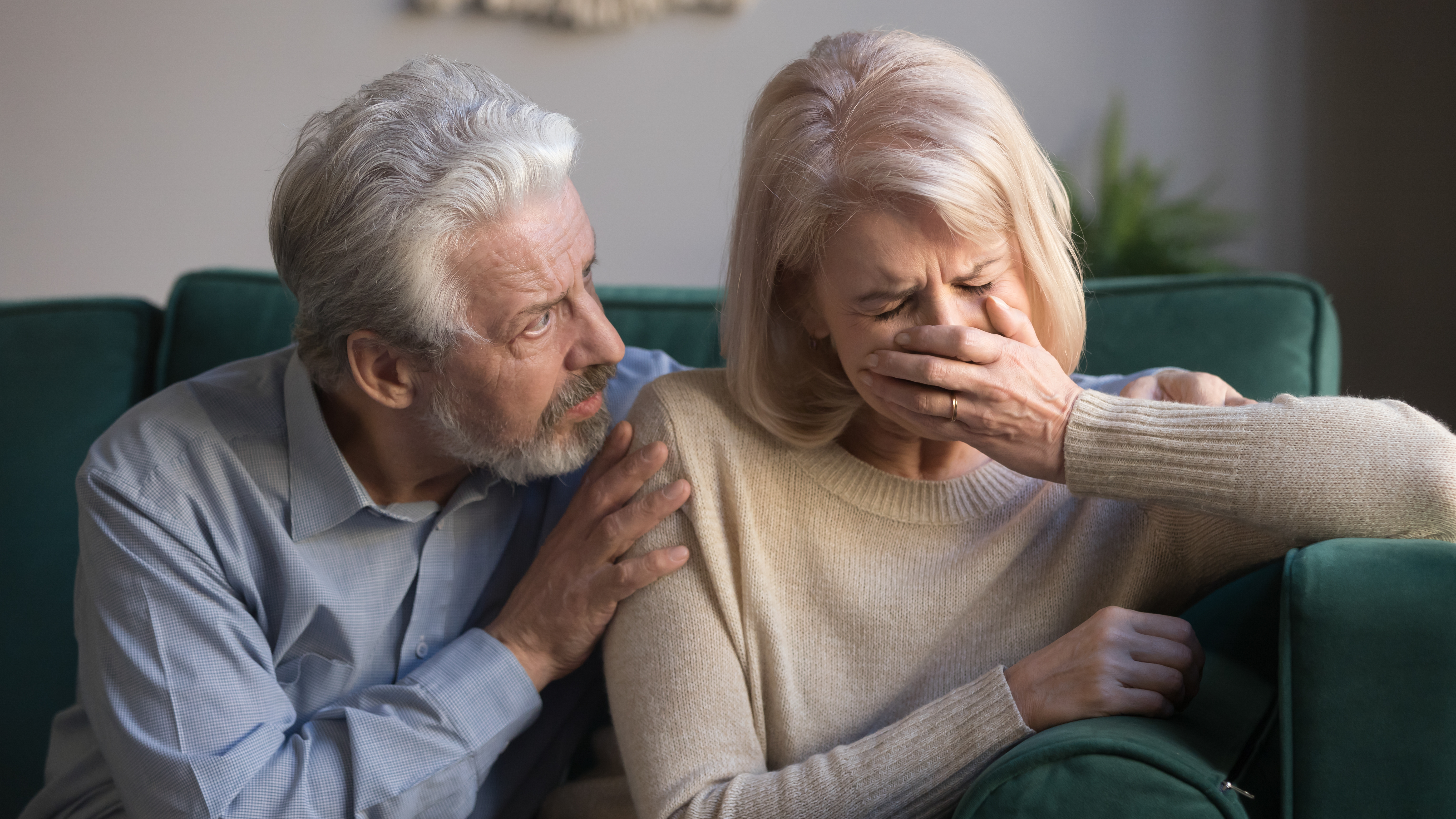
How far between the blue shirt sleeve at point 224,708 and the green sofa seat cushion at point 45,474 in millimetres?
435

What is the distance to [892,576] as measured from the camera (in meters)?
1.25

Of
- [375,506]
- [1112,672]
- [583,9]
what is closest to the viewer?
[1112,672]

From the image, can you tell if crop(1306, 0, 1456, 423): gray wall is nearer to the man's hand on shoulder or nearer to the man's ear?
the man's hand on shoulder

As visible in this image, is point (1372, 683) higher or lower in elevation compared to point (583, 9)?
lower

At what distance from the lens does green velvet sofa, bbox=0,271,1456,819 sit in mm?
834

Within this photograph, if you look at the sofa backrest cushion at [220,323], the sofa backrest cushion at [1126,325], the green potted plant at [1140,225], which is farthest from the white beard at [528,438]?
the green potted plant at [1140,225]

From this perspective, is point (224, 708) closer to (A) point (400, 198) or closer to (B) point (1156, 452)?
(A) point (400, 198)

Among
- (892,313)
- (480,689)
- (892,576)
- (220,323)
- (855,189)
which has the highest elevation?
(855,189)

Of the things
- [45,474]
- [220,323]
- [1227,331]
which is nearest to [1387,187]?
[1227,331]

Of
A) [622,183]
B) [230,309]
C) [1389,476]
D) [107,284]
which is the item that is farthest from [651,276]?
[1389,476]

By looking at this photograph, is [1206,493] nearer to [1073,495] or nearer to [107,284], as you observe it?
[1073,495]

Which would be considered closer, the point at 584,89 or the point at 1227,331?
the point at 1227,331

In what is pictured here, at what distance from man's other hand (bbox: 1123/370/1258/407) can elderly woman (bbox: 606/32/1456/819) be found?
138 mm

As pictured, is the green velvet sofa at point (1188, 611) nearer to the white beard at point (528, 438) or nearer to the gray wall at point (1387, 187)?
the white beard at point (528, 438)
